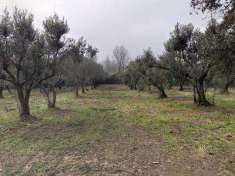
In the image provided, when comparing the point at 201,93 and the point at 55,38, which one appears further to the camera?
the point at 201,93

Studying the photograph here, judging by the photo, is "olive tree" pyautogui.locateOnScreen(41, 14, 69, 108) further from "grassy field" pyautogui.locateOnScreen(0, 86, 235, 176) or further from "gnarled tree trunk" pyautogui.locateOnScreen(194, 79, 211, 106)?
"gnarled tree trunk" pyautogui.locateOnScreen(194, 79, 211, 106)

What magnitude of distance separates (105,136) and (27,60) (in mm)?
7768

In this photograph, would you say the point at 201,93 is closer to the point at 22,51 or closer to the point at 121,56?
the point at 22,51

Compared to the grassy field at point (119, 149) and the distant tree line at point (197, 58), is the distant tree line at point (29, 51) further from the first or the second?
the distant tree line at point (197, 58)

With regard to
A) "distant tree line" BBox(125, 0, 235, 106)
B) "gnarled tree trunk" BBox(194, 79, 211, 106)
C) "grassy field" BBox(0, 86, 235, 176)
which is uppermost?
"distant tree line" BBox(125, 0, 235, 106)

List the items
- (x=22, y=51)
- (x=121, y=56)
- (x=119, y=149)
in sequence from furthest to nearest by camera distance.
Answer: (x=121, y=56), (x=22, y=51), (x=119, y=149)

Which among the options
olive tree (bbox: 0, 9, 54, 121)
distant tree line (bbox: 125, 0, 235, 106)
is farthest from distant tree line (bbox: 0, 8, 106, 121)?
distant tree line (bbox: 125, 0, 235, 106)

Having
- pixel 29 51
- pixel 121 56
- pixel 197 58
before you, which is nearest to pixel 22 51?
pixel 29 51

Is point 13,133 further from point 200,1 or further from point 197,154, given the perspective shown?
point 200,1

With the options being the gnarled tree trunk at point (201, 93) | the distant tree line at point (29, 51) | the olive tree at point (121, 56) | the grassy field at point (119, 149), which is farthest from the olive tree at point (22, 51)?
the olive tree at point (121, 56)

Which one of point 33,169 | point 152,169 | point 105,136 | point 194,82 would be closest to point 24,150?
point 33,169

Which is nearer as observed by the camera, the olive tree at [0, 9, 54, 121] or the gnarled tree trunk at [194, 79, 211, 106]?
the olive tree at [0, 9, 54, 121]

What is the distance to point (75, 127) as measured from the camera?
1436 centimetres

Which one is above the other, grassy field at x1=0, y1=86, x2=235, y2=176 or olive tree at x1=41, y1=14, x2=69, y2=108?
olive tree at x1=41, y1=14, x2=69, y2=108
